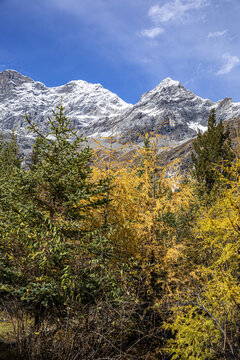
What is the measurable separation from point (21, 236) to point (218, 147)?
57.5 ft

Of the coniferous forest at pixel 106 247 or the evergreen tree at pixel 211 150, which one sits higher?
the evergreen tree at pixel 211 150

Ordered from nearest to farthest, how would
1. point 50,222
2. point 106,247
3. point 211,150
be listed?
1. point 50,222
2. point 106,247
3. point 211,150

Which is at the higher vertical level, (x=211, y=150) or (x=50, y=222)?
(x=211, y=150)

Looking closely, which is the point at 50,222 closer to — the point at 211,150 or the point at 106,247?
the point at 106,247

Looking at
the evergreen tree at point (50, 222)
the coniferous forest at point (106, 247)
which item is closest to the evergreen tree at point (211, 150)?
the coniferous forest at point (106, 247)

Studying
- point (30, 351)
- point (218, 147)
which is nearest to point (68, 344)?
point (30, 351)

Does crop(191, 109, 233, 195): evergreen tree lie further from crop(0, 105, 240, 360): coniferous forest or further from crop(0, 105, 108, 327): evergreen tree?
crop(0, 105, 108, 327): evergreen tree

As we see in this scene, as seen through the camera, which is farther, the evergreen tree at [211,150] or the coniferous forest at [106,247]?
the evergreen tree at [211,150]

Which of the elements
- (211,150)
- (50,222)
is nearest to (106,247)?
(50,222)

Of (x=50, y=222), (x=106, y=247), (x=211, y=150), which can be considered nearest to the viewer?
(x=50, y=222)

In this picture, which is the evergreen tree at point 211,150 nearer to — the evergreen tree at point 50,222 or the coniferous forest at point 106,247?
the coniferous forest at point 106,247

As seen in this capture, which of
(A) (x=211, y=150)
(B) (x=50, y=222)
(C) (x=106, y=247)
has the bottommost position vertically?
(C) (x=106, y=247)

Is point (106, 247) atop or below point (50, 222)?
below

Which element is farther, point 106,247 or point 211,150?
point 211,150
